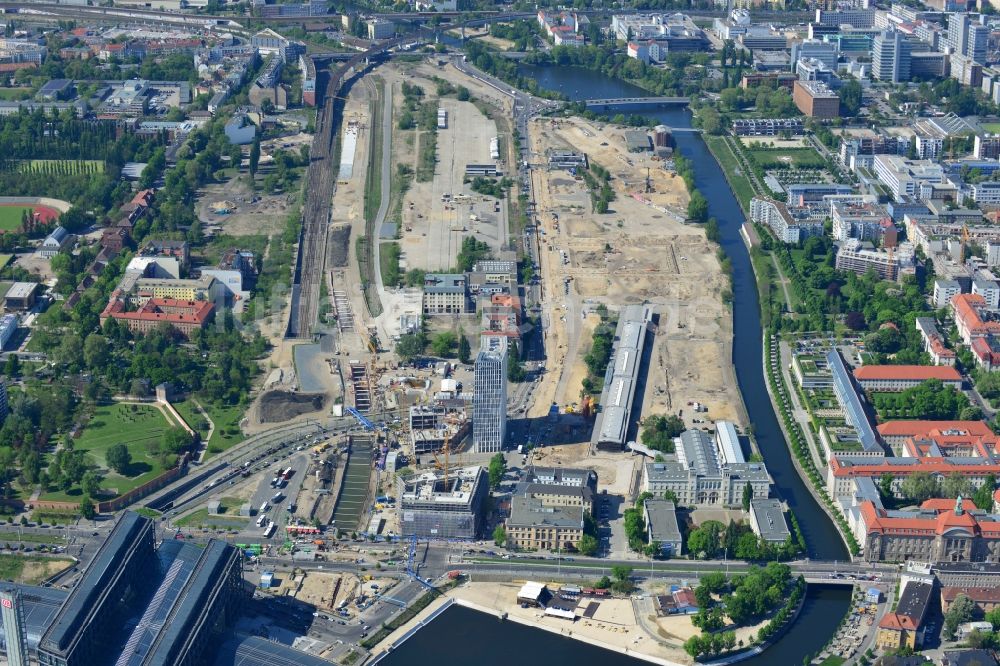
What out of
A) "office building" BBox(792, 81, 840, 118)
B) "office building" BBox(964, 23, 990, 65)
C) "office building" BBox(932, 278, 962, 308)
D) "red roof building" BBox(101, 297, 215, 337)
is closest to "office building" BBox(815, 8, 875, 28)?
"office building" BBox(964, 23, 990, 65)

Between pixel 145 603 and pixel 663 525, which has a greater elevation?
pixel 145 603

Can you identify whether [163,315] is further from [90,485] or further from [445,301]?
[90,485]

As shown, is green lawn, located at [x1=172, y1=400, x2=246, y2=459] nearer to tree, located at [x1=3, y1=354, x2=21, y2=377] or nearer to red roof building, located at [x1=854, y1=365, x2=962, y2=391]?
tree, located at [x1=3, y1=354, x2=21, y2=377]

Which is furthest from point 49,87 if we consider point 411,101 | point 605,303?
point 605,303

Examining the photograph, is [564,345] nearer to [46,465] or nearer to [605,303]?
[605,303]

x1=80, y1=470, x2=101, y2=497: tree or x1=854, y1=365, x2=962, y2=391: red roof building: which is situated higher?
x1=854, y1=365, x2=962, y2=391: red roof building

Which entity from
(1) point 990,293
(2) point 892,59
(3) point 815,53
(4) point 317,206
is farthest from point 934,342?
(3) point 815,53
